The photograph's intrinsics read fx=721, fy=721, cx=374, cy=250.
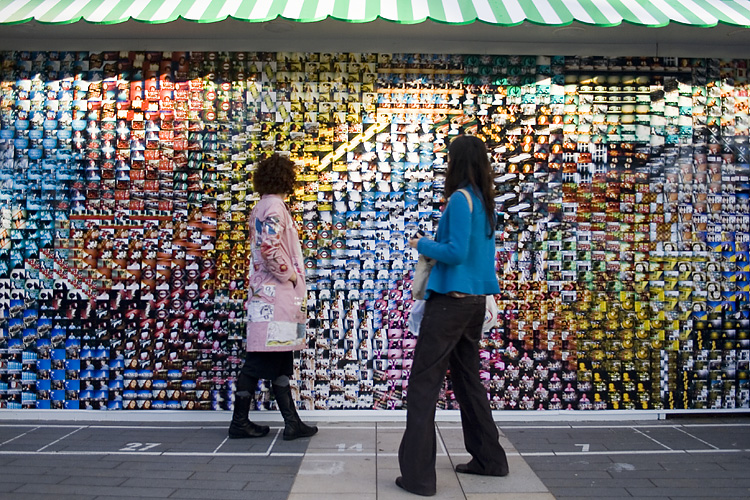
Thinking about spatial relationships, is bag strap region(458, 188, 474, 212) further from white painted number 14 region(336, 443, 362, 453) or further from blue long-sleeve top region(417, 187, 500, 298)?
white painted number 14 region(336, 443, 362, 453)

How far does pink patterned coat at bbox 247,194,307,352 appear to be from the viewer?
4.97 m

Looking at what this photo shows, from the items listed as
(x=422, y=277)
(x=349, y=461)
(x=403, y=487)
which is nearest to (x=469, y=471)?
(x=403, y=487)

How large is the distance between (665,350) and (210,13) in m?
4.35

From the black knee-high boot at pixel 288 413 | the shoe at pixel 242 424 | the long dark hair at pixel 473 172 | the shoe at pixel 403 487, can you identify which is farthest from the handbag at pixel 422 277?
the shoe at pixel 242 424

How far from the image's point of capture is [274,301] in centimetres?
503

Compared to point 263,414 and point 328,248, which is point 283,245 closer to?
point 328,248

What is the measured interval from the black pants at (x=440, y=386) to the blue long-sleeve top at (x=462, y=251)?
0.09 metres

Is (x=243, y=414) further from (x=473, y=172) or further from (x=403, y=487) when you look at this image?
(x=473, y=172)

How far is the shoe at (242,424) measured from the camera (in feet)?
17.1

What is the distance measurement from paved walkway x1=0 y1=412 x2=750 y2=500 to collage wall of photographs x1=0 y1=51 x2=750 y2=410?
A: 1.11 ft

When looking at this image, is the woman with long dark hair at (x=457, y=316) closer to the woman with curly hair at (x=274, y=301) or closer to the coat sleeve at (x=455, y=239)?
the coat sleeve at (x=455, y=239)

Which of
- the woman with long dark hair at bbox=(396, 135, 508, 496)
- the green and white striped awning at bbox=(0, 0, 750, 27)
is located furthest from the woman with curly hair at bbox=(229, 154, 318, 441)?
the woman with long dark hair at bbox=(396, 135, 508, 496)

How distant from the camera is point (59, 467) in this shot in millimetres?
4578

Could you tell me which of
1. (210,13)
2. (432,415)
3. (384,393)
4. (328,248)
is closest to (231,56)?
(210,13)
